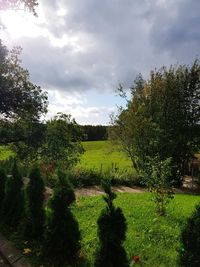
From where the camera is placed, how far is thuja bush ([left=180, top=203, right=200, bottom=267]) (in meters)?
4.82

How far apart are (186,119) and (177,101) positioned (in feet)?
4.67

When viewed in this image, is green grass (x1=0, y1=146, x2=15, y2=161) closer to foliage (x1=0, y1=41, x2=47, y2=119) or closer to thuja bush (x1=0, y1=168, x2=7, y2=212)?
foliage (x1=0, y1=41, x2=47, y2=119)

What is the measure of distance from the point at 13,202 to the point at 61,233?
9.00 feet

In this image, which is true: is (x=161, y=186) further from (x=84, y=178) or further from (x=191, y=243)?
(x=84, y=178)

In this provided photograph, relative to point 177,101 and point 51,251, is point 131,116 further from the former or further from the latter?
point 51,251

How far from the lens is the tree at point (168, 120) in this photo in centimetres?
2706

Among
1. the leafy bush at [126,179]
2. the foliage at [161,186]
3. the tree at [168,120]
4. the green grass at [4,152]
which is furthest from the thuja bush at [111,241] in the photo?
the tree at [168,120]

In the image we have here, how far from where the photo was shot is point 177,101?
27500mm

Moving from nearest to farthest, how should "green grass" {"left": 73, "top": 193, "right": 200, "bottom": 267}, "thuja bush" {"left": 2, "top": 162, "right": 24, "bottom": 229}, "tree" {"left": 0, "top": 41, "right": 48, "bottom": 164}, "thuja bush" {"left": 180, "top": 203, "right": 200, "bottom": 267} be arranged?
"thuja bush" {"left": 180, "top": 203, "right": 200, "bottom": 267} < "green grass" {"left": 73, "top": 193, "right": 200, "bottom": 267} < "thuja bush" {"left": 2, "top": 162, "right": 24, "bottom": 229} < "tree" {"left": 0, "top": 41, "right": 48, "bottom": 164}

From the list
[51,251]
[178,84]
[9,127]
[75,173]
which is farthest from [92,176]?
[51,251]

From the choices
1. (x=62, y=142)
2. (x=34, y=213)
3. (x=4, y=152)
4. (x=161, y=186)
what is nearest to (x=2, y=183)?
(x=34, y=213)

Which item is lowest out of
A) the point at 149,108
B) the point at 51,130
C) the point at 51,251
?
the point at 51,251

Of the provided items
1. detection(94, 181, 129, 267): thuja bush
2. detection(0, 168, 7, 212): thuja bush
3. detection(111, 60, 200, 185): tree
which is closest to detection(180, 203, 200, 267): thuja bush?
detection(94, 181, 129, 267): thuja bush

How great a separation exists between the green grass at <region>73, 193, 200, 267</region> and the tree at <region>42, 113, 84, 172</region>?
22.7 ft
